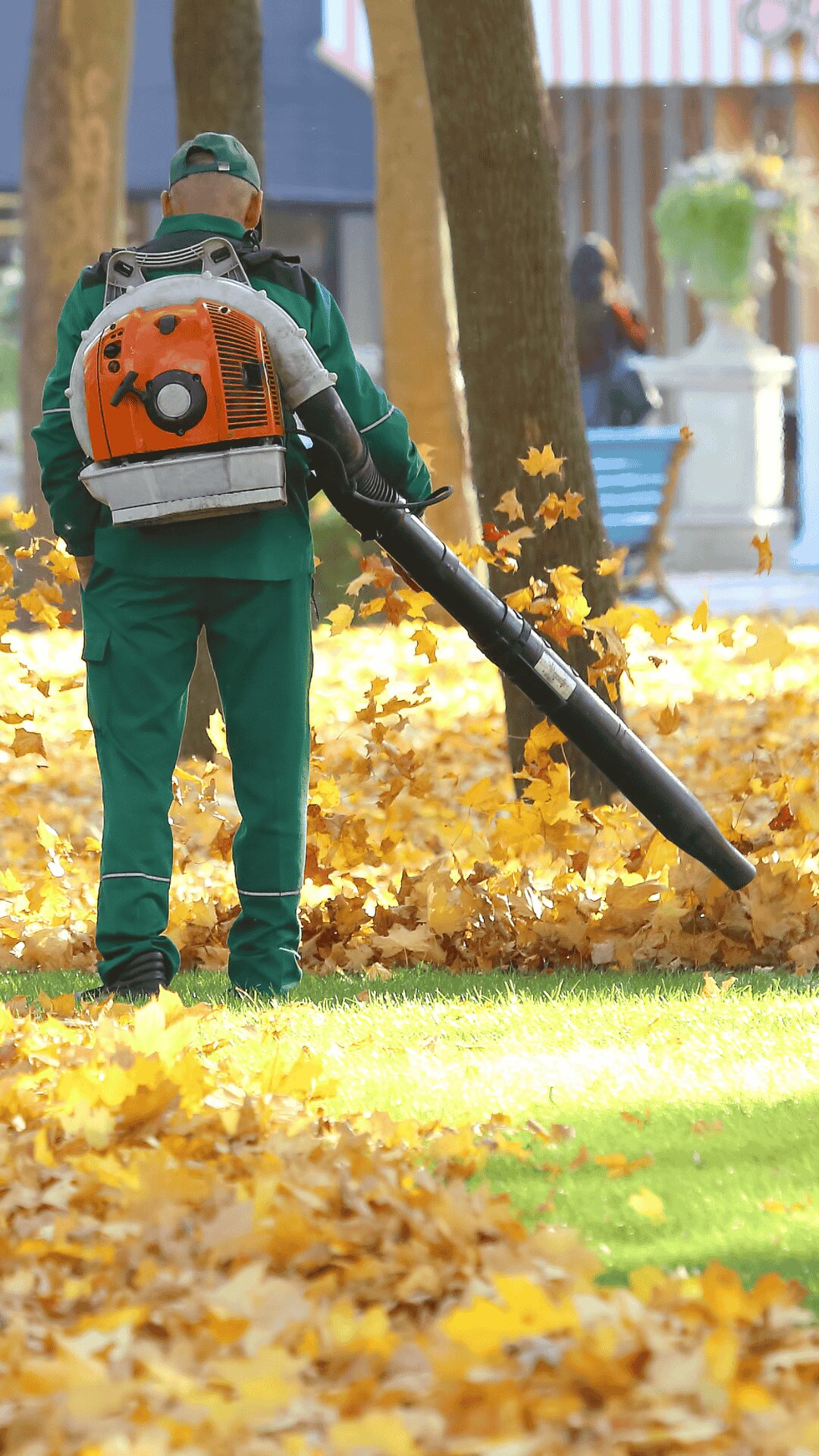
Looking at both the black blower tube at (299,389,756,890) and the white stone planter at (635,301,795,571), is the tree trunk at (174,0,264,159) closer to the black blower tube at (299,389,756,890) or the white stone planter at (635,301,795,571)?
the black blower tube at (299,389,756,890)

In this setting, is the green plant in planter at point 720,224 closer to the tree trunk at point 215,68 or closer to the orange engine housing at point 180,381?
the tree trunk at point 215,68

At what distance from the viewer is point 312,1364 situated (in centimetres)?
253

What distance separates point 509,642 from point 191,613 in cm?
73

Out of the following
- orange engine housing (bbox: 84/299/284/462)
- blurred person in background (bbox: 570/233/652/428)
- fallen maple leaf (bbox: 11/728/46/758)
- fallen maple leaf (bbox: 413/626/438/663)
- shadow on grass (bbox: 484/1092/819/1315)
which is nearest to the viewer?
shadow on grass (bbox: 484/1092/819/1315)

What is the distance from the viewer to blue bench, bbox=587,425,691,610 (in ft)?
42.1

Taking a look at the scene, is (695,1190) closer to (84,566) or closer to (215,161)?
(84,566)

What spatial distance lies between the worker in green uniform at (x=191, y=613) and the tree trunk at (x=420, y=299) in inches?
327

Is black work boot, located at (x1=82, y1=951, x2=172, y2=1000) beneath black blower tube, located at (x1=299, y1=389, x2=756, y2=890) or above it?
beneath

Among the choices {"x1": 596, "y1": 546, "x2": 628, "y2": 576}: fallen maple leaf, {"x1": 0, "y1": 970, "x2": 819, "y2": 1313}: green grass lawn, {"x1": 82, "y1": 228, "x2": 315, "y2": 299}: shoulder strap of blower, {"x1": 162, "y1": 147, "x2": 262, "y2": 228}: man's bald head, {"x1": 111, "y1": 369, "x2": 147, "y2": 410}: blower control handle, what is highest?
{"x1": 162, "y1": 147, "x2": 262, "y2": 228}: man's bald head

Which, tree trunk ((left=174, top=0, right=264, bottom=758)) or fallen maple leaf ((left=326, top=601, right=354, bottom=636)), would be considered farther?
tree trunk ((left=174, top=0, right=264, bottom=758))

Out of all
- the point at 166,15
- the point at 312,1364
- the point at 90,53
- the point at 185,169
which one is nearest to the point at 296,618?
the point at 185,169

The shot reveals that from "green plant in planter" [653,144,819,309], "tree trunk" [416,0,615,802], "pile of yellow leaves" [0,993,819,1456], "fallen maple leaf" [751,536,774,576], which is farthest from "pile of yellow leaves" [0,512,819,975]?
"green plant in planter" [653,144,819,309]

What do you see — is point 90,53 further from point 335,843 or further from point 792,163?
point 792,163

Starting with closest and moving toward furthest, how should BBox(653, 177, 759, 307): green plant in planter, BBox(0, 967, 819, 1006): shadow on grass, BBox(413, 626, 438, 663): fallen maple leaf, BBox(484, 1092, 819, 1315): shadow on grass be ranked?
BBox(484, 1092, 819, 1315): shadow on grass
BBox(0, 967, 819, 1006): shadow on grass
BBox(413, 626, 438, 663): fallen maple leaf
BBox(653, 177, 759, 307): green plant in planter
